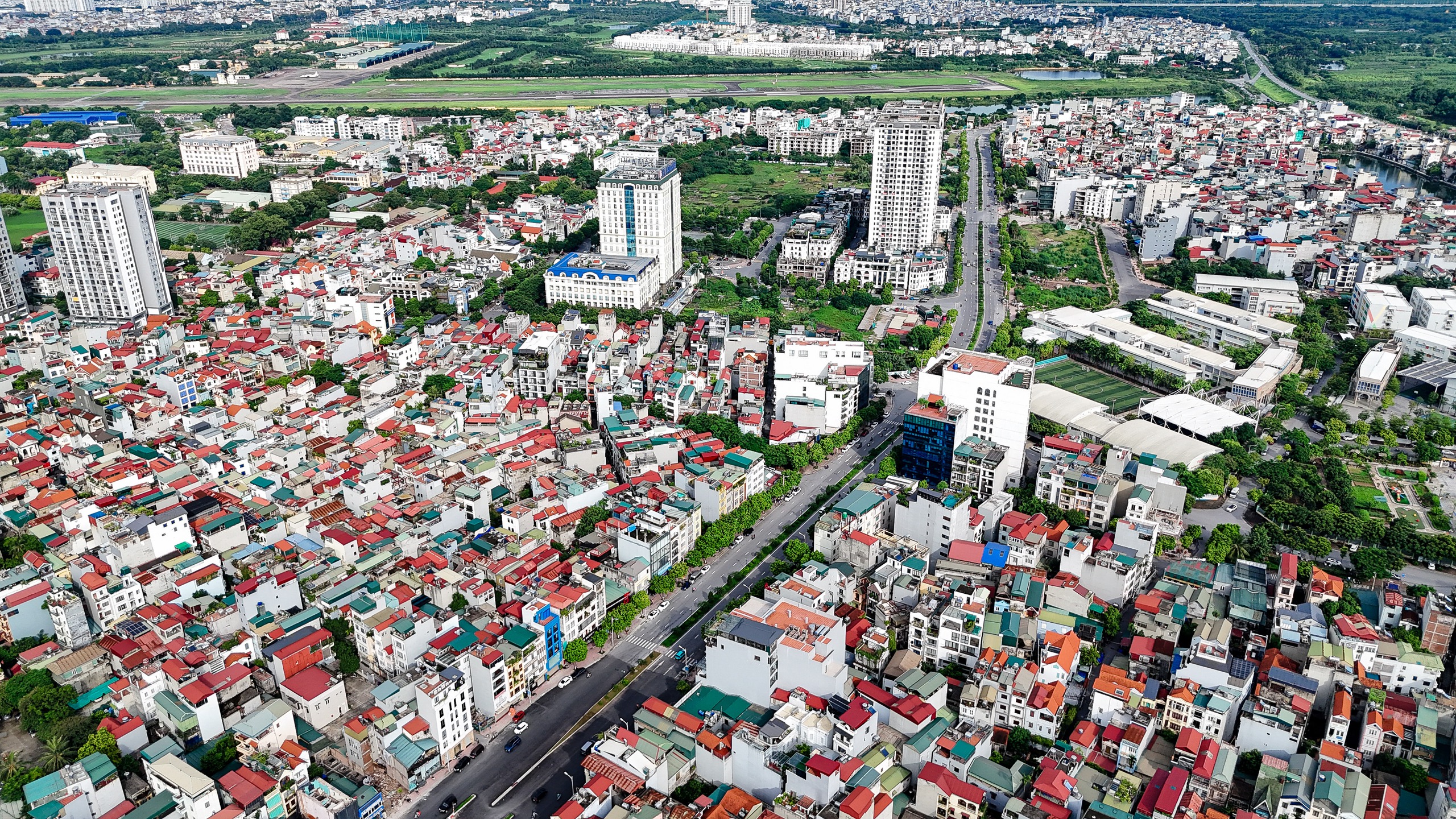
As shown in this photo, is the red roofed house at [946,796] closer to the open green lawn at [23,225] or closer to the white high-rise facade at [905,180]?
the white high-rise facade at [905,180]

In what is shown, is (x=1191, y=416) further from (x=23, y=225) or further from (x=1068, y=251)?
(x=23, y=225)

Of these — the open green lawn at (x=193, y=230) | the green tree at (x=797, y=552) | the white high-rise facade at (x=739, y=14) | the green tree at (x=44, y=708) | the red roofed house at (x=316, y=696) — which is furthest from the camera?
the white high-rise facade at (x=739, y=14)

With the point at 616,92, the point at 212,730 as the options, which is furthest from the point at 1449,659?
the point at 616,92

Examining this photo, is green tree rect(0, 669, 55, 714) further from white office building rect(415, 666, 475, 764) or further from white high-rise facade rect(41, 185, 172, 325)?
white high-rise facade rect(41, 185, 172, 325)

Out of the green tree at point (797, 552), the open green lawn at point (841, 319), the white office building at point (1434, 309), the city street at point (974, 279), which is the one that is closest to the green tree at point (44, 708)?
the green tree at point (797, 552)

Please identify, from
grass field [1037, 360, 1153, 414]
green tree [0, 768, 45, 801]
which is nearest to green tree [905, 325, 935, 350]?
grass field [1037, 360, 1153, 414]
